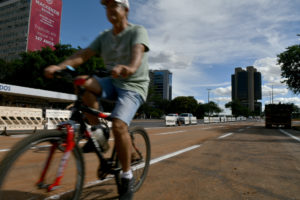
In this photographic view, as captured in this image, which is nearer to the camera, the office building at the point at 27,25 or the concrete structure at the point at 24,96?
the concrete structure at the point at 24,96

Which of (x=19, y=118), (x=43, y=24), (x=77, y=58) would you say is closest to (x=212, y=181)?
(x=77, y=58)

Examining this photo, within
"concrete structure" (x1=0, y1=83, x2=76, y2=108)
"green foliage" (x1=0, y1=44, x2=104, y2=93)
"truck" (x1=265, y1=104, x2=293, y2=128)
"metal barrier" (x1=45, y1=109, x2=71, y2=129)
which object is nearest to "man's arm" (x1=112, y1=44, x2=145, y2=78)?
"metal barrier" (x1=45, y1=109, x2=71, y2=129)

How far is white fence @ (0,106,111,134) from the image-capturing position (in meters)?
9.95

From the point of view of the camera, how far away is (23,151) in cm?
156

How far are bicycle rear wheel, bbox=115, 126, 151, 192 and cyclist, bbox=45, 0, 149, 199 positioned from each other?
21.2 inches

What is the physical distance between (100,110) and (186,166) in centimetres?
247

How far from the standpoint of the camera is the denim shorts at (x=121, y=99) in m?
2.02

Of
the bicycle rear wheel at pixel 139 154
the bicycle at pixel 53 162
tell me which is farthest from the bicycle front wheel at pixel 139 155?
the bicycle at pixel 53 162

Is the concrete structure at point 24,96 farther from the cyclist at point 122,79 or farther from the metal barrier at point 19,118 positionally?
the cyclist at point 122,79

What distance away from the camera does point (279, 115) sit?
975 inches

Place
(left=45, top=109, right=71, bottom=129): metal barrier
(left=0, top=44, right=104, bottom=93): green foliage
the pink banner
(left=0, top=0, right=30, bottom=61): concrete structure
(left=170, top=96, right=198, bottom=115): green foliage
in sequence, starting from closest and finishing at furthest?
(left=45, top=109, right=71, bottom=129): metal barrier
(left=0, top=44, right=104, bottom=93): green foliage
the pink banner
(left=0, top=0, right=30, bottom=61): concrete structure
(left=170, top=96, right=198, bottom=115): green foliage

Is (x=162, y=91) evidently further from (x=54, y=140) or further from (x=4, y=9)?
(x=54, y=140)

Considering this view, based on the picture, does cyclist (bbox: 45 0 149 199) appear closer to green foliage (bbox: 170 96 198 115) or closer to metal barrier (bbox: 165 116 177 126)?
metal barrier (bbox: 165 116 177 126)

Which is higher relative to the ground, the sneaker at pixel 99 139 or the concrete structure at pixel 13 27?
the concrete structure at pixel 13 27
